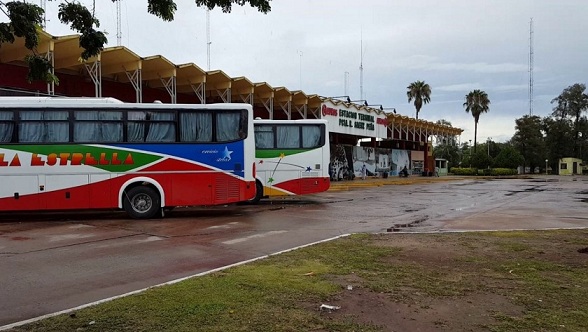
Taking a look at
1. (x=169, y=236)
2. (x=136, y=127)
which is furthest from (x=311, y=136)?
(x=169, y=236)

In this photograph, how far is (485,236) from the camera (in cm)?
990

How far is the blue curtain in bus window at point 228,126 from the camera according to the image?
46.4 feet

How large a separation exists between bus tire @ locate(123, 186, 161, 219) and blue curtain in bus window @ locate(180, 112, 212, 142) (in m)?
1.87

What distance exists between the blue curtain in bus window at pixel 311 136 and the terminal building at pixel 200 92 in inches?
321

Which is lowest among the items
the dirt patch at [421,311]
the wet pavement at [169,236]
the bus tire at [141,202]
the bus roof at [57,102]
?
the wet pavement at [169,236]

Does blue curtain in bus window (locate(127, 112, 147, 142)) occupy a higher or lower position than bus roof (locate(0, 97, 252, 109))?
lower

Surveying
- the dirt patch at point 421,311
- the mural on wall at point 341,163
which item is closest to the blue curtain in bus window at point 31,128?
the dirt patch at point 421,311

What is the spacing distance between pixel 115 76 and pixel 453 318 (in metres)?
23.7

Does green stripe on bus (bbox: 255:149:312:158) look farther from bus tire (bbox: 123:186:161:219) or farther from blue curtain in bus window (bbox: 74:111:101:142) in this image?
blue curtain in bus window (bbox: 74:111:101:142)

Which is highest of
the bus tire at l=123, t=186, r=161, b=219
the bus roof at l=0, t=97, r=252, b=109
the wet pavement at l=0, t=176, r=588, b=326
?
the bus roof at l=0, t=97, r=252, b=109

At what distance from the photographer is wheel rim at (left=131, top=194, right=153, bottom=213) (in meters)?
13.5

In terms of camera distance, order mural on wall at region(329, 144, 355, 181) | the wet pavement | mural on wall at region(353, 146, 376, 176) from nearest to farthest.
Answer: the wet pavement
mural on wall at region(329, 144, 355, 181)
mural on wall at region(353, 146, 376, 176)

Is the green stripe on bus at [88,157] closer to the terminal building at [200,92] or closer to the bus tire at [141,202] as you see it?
the bus tire at [141,202]

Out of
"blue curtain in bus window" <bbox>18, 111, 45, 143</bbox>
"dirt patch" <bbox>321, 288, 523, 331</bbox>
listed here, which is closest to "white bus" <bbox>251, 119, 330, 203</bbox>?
"blue curtain in bus window" <bbox>18, 111, 45, 143</bbox>
